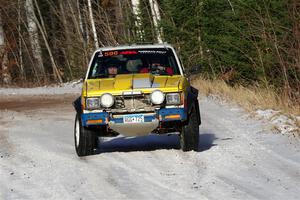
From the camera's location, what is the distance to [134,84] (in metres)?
10.5

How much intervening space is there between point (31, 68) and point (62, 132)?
30564 millimetres

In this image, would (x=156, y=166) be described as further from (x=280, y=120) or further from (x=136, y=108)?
(x=280, y=120)

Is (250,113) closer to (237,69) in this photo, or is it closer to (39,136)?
(39,136)

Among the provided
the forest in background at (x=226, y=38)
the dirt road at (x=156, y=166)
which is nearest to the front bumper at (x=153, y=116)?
the dirt road at (x=156, y=166)

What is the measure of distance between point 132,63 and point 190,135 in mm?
1681

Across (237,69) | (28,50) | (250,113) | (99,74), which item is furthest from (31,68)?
(99,74)

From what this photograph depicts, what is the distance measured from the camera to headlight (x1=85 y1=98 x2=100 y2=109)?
10.4m

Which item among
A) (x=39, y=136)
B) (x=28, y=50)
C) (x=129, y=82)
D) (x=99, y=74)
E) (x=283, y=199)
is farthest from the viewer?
(x=28, y=50)

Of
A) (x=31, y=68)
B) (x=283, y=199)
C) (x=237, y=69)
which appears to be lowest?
(x=31, y=68)

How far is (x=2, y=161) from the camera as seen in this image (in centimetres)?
1080

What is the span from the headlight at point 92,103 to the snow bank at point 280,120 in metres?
3.67

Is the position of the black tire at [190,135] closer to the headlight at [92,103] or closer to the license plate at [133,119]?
the license plate at [133,119]

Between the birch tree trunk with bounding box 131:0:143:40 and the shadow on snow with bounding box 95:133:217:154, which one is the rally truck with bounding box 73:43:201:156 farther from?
the birch tree trunk with bounding box 131:0:143:40

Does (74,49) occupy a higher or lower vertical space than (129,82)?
lower
